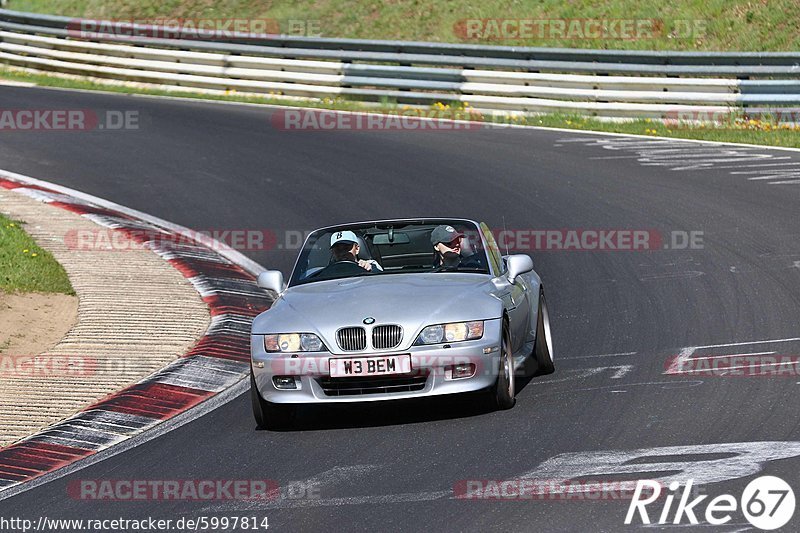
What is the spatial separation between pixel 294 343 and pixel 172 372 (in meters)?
2.24

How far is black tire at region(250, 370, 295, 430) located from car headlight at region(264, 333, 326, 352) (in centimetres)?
29

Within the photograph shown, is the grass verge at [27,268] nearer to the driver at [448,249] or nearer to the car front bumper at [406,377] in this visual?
the driver at [448,249]

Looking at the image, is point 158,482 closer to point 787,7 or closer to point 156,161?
point 156,161

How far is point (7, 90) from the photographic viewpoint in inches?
1054

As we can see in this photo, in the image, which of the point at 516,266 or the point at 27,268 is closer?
the point at 516,266

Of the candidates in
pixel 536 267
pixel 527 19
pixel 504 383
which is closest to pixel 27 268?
pixel 536 267

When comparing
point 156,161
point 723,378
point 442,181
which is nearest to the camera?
point 723,378

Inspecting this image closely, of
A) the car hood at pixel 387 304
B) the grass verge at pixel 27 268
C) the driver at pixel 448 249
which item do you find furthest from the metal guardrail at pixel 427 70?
the car hood at pixel 387 304

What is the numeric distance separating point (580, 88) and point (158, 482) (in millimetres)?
16371

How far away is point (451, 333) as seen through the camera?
862 centimetres

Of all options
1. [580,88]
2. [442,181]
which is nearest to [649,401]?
[442,181]

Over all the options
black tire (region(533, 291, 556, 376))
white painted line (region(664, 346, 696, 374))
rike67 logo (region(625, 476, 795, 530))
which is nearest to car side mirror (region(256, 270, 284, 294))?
black tire (region(533, 291, 556, 376))

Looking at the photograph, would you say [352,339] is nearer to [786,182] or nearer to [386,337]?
[386,337]

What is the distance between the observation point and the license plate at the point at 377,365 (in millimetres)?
8477
